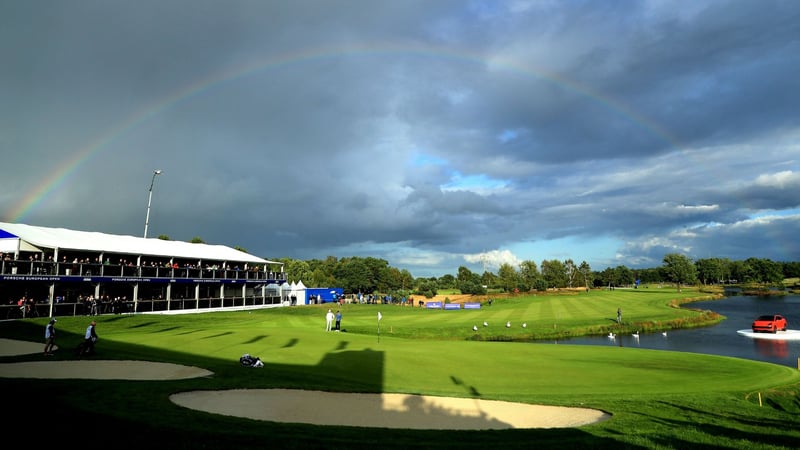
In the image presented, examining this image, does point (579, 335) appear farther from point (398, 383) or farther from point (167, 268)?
point (167, 268)

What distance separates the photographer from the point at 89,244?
50531mm

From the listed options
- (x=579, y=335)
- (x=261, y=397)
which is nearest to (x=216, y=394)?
(x=261, y=397)

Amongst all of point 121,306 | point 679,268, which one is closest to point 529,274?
point 679,268

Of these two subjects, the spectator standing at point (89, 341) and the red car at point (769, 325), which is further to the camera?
the red car at point (769, 325)

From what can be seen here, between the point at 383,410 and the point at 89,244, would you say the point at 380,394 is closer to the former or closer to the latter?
the point at 383,410

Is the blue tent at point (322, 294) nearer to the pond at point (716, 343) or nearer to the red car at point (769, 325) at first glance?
the pond at point (716, 343)

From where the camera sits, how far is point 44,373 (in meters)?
18.7

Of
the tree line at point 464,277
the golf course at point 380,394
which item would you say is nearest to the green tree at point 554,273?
the tree line at point 464,277

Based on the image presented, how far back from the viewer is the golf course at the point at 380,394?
1081 cm

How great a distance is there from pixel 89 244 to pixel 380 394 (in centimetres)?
4695

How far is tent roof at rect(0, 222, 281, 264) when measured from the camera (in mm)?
45031

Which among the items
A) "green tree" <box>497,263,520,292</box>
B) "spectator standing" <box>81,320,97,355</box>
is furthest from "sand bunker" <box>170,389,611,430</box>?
"green tree" <box>497,263,520,292</box>

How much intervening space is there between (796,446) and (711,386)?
11.0 m

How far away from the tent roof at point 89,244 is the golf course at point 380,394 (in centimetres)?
1249
